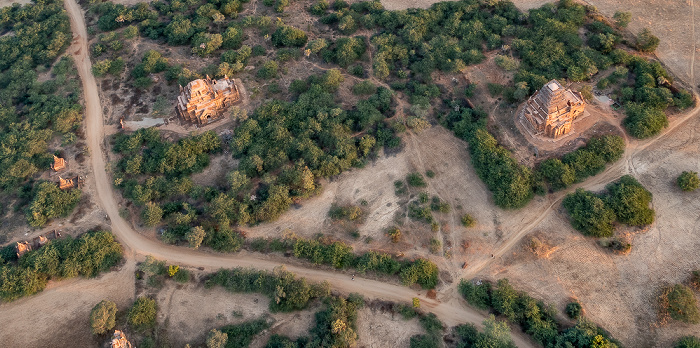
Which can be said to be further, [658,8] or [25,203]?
[658,8]

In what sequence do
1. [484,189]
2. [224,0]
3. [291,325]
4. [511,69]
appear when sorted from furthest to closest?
1. [224,0]
2. [511,69]
3. [484,189]
4. [291,325]

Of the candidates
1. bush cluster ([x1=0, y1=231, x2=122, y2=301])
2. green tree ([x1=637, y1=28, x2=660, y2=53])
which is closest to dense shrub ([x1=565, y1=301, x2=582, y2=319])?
green tree ([x1=637, y1=28, x2=660, y2=53])

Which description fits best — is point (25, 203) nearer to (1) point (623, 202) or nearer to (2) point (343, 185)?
(2) point (343, 185)

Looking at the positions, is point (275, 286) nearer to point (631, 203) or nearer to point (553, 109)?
point (553, 109)

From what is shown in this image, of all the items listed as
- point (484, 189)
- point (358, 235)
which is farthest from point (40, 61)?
point (484, 189)

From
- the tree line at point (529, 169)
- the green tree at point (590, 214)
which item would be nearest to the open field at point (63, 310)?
the tree line at point (529, 169)
